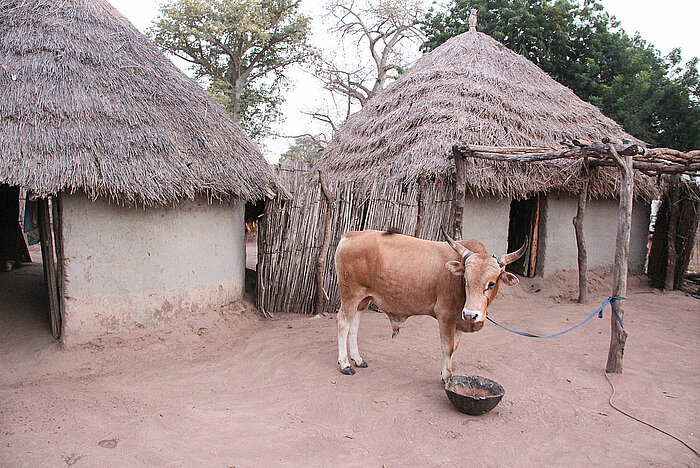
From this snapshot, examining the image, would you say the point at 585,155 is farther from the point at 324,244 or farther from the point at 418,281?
the point at 324,244

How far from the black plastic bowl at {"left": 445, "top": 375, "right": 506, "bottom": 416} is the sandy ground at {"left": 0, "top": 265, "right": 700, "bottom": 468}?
12 cm

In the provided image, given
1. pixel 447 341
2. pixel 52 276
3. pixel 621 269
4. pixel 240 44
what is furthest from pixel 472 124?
pixel 240 44

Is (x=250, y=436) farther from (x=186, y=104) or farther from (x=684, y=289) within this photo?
(x=684, y=289)

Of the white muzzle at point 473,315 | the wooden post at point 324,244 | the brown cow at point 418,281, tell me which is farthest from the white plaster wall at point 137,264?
the white muzzle at point 473,315

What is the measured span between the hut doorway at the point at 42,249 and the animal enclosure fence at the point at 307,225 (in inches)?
98.1

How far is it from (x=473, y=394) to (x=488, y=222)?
442 centimetres

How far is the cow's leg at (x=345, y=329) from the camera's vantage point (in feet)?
16.4

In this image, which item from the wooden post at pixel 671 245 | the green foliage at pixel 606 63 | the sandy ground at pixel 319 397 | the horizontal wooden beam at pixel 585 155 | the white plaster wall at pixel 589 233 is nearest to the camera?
the sandy ground at pixel 319 397

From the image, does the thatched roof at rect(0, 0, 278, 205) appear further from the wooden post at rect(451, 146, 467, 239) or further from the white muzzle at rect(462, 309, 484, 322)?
the white muzzle at rect(462, 309, 484, 322)

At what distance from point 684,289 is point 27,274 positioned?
475 inches

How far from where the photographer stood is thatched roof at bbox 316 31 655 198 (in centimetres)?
796

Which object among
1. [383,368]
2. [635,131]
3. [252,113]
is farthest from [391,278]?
[252,113]

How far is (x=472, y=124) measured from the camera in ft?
27.6

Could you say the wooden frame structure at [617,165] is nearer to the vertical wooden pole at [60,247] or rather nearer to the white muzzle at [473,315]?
the white muzzle at [473,315]
